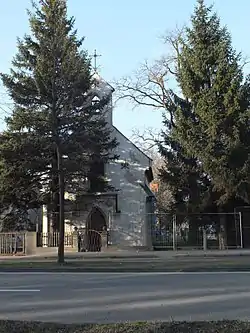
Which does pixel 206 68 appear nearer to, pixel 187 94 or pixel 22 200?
pixel 187 94

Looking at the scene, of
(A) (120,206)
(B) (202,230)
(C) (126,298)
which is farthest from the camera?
(A) (120,206)

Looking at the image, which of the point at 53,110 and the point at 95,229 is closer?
the point at 53,110

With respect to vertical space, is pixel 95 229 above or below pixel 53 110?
below

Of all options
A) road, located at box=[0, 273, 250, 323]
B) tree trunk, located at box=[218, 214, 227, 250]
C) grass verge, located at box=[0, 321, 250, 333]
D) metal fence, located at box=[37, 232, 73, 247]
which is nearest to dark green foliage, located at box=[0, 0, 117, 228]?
metal fence, located at box=[37, 232, 73, 247]

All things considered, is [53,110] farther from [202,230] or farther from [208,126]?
[202,230]

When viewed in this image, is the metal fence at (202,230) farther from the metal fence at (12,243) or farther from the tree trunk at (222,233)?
the metal fence at (12,243)

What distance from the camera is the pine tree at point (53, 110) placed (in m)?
25.4

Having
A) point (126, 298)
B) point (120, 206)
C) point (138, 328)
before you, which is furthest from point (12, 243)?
point (138, 328)

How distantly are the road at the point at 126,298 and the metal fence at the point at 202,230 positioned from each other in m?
14.3

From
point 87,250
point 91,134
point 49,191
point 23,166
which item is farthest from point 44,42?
point 87,250

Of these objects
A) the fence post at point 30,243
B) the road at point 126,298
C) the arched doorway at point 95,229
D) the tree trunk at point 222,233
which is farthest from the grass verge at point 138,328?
the arched doorway at point 95,229

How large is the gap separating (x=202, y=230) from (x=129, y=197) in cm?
611

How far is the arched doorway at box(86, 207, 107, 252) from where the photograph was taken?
34.1m

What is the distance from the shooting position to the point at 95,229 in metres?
35.8
